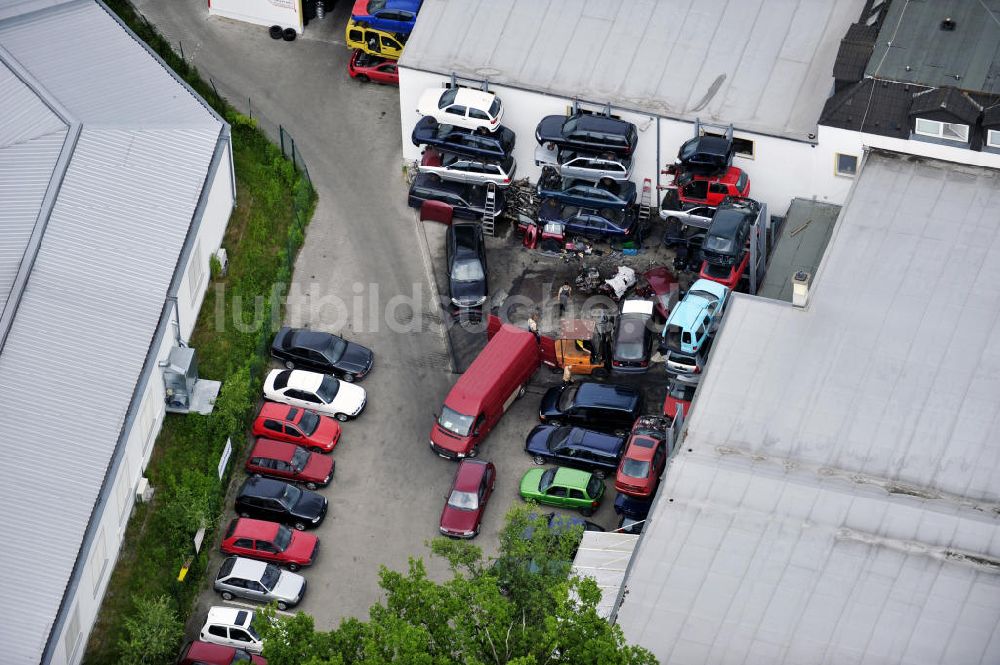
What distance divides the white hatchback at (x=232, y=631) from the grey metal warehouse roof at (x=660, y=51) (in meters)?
22.9

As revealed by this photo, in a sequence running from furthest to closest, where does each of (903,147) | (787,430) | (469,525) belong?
(903,147) → (469,525) → (787,430)

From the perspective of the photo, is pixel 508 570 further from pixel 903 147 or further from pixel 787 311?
pixel 903 147

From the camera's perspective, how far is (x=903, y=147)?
54.2m

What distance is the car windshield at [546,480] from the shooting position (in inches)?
2024

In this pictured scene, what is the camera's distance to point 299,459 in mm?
52156

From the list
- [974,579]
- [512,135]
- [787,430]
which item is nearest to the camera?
[974,579]

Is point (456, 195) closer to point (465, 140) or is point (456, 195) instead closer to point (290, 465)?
point (465, 140)

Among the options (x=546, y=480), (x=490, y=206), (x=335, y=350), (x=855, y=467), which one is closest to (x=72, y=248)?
(x=335, y=350)

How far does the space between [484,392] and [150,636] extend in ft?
44.8

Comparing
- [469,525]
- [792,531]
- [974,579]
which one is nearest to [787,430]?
[792,531]

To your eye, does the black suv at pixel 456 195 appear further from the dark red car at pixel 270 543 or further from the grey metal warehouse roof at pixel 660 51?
the dark red car at pixel 270 543

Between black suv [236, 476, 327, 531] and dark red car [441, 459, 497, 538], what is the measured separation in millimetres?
4157

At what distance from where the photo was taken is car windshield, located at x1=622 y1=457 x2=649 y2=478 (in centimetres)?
5019

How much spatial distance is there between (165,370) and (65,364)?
13.4 feet
